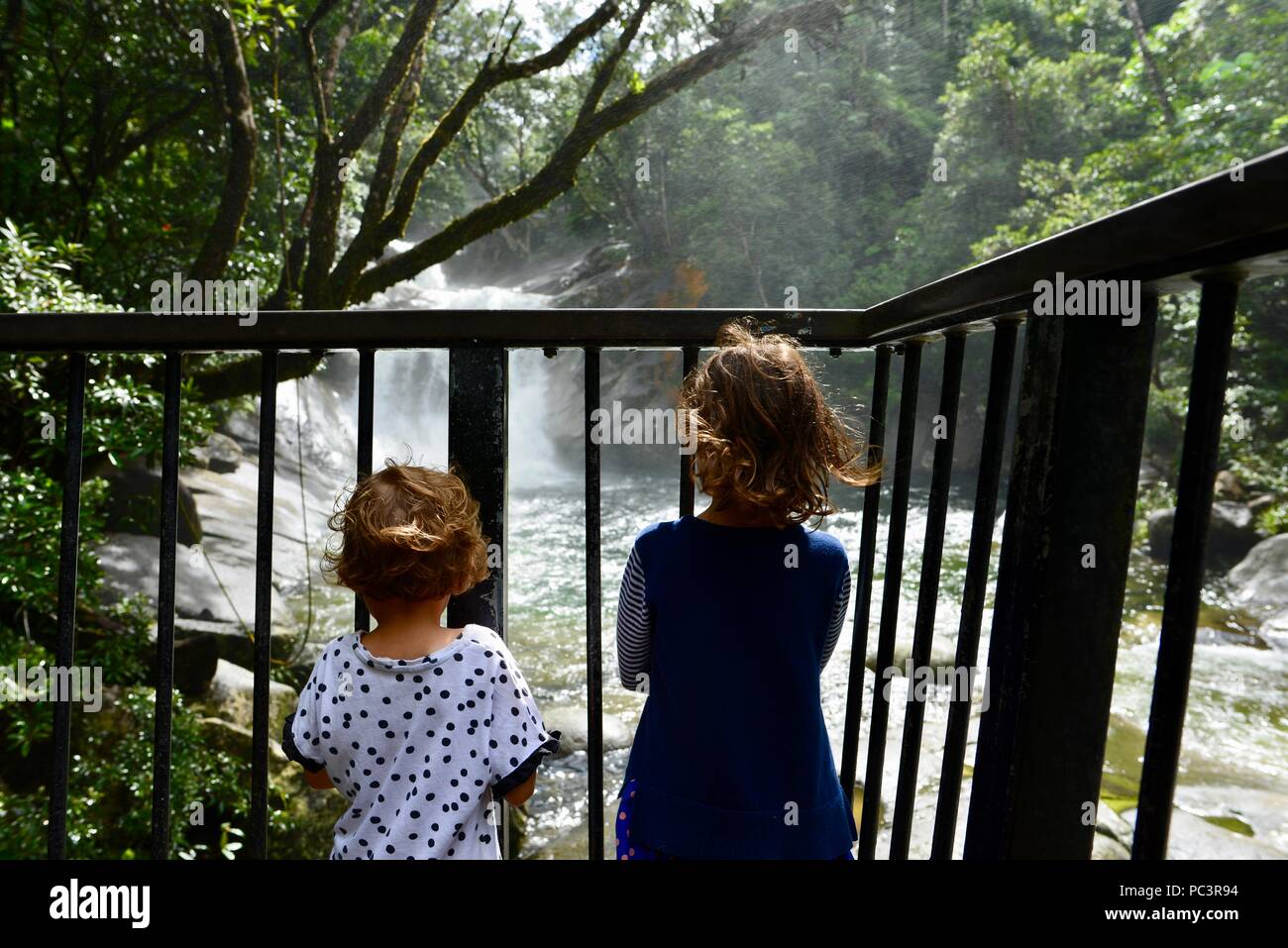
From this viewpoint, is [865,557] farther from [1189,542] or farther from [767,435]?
[1189,542]

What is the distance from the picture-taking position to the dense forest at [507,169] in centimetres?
440

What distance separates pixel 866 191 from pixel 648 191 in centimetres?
533

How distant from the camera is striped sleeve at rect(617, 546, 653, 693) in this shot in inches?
53.9

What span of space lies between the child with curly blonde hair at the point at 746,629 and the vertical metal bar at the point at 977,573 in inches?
6.1

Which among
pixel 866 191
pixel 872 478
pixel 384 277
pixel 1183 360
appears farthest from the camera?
pixel 866 191

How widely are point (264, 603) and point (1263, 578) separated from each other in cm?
1095

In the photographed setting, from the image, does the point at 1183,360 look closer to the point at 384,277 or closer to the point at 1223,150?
the point at 1223,150

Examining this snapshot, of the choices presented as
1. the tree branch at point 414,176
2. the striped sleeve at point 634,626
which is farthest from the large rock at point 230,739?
the striped sleeve at point 634,626

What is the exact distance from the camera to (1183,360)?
13.2 m

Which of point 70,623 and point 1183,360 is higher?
point 1183,360

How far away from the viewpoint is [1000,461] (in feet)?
4.42

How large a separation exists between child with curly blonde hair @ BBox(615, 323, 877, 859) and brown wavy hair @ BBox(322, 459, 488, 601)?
27 cm
